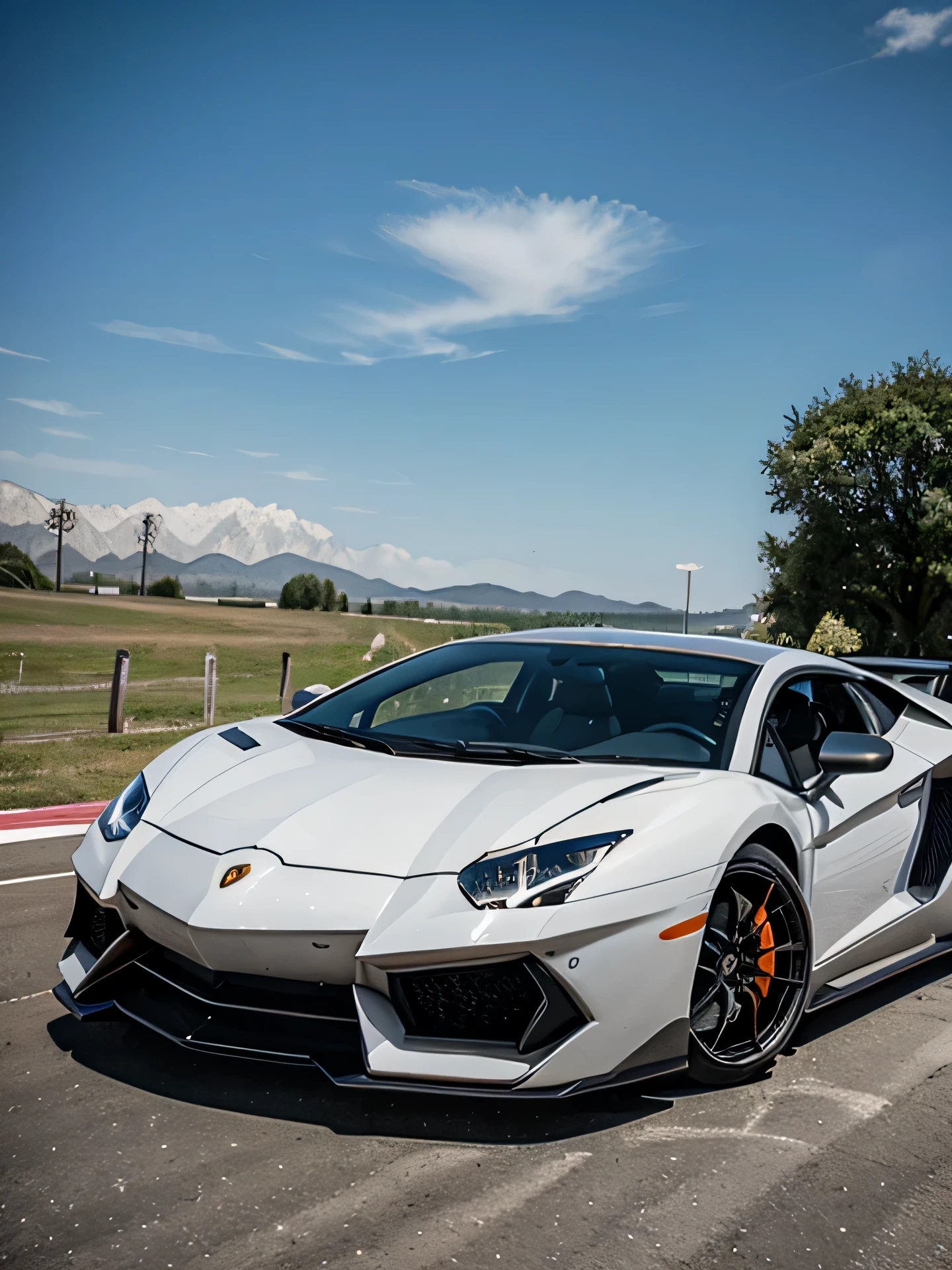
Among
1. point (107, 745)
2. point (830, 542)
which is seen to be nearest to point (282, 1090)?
point (107, 745)

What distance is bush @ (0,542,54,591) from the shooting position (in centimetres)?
5441

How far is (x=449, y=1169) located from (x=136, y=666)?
3578 centimetres

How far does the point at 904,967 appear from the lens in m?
4.05

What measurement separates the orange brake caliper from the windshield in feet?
A: 1.59

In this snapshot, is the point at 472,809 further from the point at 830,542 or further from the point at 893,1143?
the point at 830,542

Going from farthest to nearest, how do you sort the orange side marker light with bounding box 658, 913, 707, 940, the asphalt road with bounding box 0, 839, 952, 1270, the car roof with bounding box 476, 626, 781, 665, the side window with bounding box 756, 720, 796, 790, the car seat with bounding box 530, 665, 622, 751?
the car roof with bounding box 476, 626, 781, 665, the car seat with bounding box 530, 665, 622, 751, the side window with bounding box 756, 720, 796, 790, the orange side marker light with bounding box 658, 913, 707, 940, the asphalt road with bounding box 0, 839, 952, 1270

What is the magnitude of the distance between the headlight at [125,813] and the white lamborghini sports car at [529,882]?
15mm

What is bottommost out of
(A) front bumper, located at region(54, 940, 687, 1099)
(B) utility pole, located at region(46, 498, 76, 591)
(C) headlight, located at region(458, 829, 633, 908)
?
(A) front bumper, located at region(54, 940, 687, 1099)

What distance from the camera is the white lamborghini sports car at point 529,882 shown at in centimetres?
270

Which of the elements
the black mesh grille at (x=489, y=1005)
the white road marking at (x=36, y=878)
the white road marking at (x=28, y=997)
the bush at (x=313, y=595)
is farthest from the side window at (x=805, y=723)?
the bush at (x=313, y=595)

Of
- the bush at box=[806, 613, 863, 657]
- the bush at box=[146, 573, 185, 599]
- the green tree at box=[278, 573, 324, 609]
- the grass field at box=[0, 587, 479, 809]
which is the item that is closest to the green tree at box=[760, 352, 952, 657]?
the grass field at box=[0, 587, 479, 809]

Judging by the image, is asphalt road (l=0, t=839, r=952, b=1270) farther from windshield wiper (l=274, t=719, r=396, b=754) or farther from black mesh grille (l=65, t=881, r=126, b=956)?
windshield wiper (l=274, t=719, r=396, b=754)

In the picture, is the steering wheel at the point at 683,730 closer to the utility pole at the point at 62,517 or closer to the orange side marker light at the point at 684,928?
the orange side marker light at the point at 684,928

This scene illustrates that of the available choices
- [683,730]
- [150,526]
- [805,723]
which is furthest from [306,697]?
[150,526]
